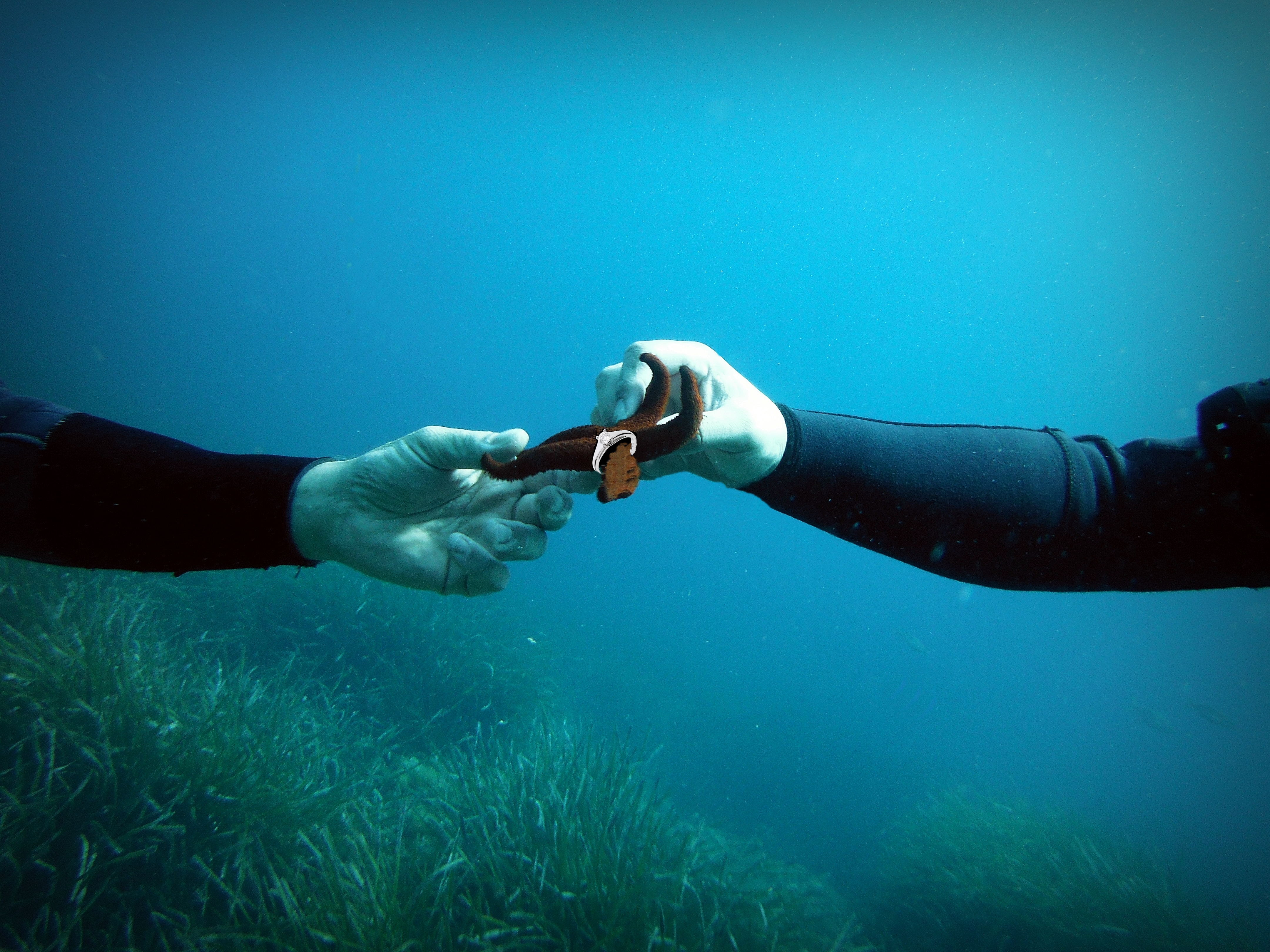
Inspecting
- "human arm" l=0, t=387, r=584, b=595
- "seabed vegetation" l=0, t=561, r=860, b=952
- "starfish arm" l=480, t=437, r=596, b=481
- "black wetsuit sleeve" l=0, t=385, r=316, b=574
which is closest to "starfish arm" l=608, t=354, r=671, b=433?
"starfish arm" l=480, t=437, r=596, b=481

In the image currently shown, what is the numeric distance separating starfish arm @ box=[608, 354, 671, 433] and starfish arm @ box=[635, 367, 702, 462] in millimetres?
67

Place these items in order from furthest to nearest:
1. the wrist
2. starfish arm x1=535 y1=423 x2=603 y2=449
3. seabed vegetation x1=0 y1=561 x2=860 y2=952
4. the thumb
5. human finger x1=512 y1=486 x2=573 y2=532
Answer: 1. seabed vegetation x1=0 y1=561 x2=860 y2=952
2. human finger x1=512 y1=486 x2=573 y2=532
3. the wrist
4. the thumb
5. starfish arm x1=535 y1=423 x2=603 y2=449

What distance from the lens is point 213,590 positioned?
21.5 ft

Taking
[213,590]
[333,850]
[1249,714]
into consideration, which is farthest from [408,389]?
[1249,714]

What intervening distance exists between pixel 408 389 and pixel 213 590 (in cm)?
7514

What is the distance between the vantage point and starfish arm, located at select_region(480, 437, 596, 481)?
1.28 m

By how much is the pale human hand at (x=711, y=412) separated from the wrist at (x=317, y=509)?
939mm

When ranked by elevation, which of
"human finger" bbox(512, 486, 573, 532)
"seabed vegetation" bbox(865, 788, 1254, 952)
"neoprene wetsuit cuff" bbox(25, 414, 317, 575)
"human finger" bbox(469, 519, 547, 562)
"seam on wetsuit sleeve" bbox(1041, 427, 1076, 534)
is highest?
"seam on wetsuit sleeve" bbox(1041, 427, 1076, 534)

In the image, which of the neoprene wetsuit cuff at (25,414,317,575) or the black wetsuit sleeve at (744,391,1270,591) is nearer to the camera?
the black wetsuit sleeve at (744,391,1270,591)

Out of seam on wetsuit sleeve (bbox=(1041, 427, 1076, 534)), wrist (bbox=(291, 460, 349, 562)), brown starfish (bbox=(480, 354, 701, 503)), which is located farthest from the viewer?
wrist (bbox=(291, 460, 349, 562))

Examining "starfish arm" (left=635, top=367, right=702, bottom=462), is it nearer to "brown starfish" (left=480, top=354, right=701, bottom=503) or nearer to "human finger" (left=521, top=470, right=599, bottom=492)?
"brown starfish" (left=480, top=354, right=701, bottom=503)

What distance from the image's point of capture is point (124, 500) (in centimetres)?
155

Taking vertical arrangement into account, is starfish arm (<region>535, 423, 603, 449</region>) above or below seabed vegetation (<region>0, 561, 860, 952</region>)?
above

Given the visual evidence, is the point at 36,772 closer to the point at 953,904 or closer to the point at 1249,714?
the point at 953,904
